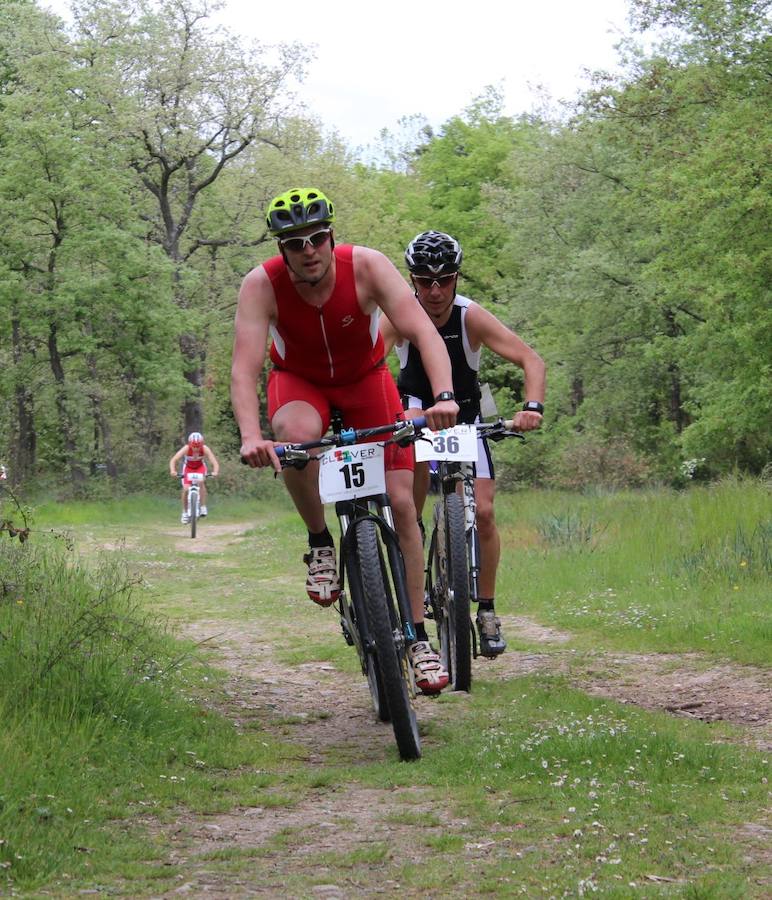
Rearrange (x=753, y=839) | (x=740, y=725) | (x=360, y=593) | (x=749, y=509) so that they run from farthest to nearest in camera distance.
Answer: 1. (x=749, y=509)
2. (x=740, y=725)
3. (x=360, y=593)
4. (x=753, y=839)

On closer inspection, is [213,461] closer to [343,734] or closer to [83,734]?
[343,734]

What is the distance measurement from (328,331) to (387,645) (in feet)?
4.91

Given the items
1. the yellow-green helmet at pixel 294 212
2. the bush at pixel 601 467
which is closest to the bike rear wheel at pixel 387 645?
the yellow-green helmet at pixel 294 212

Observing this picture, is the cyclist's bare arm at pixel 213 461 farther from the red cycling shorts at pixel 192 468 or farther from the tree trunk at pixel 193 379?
the tree trunk at pixel 193 379

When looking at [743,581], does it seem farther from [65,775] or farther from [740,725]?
[65,775]

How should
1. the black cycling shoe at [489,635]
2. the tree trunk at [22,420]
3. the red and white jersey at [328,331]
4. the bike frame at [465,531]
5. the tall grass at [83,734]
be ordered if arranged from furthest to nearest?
the tree trunk at [22,420]
the black cycling shoe at [489,635]
the bike frame at [465,531]
the red and white jersey at [328,331]
the tall grass at [83,734]

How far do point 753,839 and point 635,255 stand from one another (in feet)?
102

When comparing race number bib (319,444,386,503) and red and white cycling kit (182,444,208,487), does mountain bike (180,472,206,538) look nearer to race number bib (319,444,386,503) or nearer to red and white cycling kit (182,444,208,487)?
red and white cycling kit (182,444,208,487)

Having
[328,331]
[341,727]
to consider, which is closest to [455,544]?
[341,727]

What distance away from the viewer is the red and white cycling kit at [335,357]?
5.91 m

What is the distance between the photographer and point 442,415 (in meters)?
5.40

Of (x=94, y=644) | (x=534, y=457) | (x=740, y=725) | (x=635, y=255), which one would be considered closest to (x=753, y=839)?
(x=740, y=725)

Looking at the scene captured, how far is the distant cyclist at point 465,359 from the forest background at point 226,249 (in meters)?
15.8

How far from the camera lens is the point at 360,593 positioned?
5.75m
